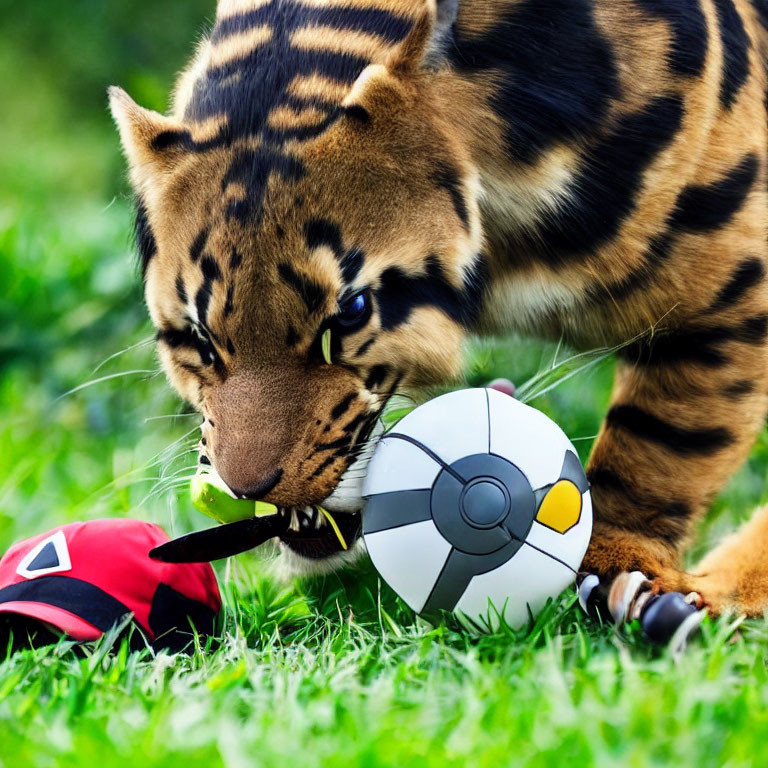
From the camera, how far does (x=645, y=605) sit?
2561mm

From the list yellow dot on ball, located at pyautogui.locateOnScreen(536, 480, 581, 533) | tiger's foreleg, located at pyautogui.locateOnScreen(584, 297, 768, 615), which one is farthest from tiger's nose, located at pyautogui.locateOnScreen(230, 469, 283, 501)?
tiger's foreleg, located at pyautogui.locateOnScreen(584, 297, 768, 615)

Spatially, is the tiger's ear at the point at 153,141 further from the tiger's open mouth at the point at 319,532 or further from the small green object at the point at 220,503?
the tiger's open mouth at the point at 319,532

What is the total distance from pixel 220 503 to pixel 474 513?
0.57 m

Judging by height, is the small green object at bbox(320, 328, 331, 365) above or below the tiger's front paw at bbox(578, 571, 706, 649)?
above

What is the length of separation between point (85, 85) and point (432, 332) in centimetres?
1323

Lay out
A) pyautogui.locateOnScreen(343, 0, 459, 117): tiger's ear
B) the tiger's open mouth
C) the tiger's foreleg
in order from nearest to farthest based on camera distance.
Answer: pyautogui.locateOnScreen(343, 0, 459, 117): tiger's ear → the tiger's open mouth → the tiger's foreleg

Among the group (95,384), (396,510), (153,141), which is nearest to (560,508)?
(396,510)

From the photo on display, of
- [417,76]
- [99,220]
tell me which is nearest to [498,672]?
[417,76]

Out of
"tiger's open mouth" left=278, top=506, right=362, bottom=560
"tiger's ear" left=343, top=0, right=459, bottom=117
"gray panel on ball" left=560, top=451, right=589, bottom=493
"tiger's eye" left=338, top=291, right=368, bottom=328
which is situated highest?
"tiger's ear" left=343, top=0, right=459, bottom=117

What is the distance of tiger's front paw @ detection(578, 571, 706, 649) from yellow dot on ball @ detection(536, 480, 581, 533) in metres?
0.24

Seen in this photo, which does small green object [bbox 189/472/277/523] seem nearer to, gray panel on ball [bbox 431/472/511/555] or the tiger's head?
the tiger's head

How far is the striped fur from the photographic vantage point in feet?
8.16

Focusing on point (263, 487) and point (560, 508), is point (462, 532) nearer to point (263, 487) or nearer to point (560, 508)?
point (560, 508)

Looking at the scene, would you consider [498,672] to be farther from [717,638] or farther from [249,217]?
[249,217]
